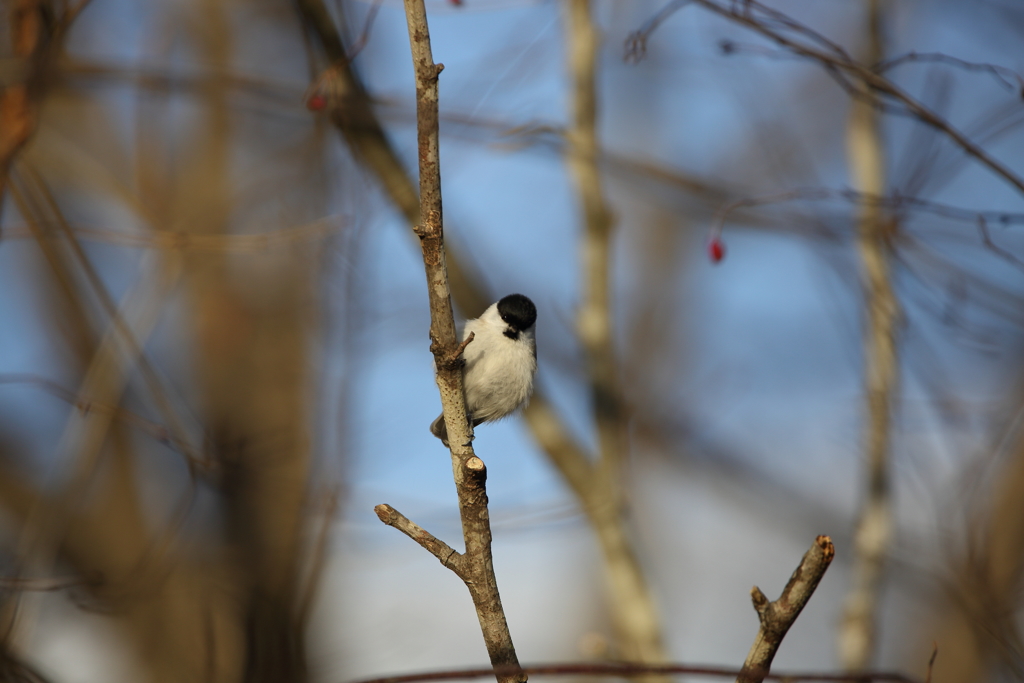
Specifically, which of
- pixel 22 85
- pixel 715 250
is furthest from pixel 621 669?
pixel 715 250

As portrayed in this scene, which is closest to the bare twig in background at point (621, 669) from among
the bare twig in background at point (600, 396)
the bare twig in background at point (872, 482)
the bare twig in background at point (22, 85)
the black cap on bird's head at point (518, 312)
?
the bare twig in background at point (22, 85)

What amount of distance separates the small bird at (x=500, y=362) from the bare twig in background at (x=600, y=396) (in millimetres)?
1136

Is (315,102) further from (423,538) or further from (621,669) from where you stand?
(621,669)

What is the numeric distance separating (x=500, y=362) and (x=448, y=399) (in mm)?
992

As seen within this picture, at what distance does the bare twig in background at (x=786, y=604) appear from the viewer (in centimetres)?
143

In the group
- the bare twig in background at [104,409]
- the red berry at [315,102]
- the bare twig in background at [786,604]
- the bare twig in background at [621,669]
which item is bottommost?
the bare twig in background at [621,669]

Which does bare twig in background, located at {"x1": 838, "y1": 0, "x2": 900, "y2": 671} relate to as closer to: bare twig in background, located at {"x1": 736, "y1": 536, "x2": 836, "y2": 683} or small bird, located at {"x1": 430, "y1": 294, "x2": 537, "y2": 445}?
small bird, located at {"x1": 430, "y1": 294, "x2": 537, "y2": 445}

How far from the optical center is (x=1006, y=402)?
11.4 feet

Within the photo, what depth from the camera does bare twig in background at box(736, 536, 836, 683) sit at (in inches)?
56.3

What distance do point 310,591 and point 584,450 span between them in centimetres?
232

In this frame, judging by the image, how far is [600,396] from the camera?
4.40 meters

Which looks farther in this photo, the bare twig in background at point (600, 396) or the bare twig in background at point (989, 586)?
the bare twig in background at point (600, 396)

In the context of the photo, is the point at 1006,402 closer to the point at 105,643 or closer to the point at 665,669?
the point at 665,669

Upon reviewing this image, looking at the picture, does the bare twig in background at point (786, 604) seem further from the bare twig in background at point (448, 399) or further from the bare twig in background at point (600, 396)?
the bare twig in background at point (600, 396)
